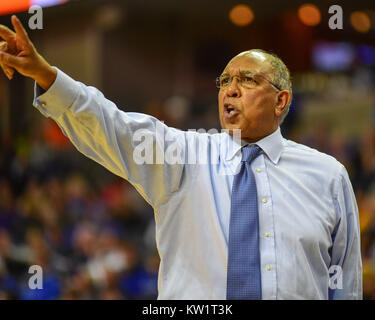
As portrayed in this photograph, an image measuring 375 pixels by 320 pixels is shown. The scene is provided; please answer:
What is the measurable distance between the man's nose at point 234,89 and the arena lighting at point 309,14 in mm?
5397

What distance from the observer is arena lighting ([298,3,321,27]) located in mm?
7506

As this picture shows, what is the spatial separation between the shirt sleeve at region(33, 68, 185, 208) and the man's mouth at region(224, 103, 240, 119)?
0.16 metres

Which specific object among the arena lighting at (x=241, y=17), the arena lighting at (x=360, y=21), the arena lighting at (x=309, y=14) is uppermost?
the arena lighting at (x=241, y=17)

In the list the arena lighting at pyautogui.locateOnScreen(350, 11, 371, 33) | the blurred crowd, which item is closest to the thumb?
the blurred crowd

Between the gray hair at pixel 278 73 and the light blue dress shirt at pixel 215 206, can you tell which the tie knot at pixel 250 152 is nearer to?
the light blue dress shirt at pixel 215 206

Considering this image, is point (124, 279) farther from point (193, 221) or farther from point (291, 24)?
point (291, 24)

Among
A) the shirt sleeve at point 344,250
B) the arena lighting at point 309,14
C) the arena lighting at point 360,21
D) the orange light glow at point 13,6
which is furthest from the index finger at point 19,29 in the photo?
the arena lighting at point 360,21

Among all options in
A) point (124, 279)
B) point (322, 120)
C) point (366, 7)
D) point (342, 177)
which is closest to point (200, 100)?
point (322, 120)

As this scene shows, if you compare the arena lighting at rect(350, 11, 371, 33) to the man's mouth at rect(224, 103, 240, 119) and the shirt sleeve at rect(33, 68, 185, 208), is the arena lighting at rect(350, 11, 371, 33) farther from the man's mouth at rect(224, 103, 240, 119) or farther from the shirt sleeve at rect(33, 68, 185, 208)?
the shirt sleeve at rect(33, 68, 185, 208)

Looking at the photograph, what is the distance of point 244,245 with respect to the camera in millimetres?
1893

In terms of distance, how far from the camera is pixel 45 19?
8508mm

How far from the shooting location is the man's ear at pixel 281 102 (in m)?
2.16

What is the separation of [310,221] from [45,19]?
720 cm

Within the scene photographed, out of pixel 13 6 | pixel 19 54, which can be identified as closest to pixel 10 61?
pixel 19 54
